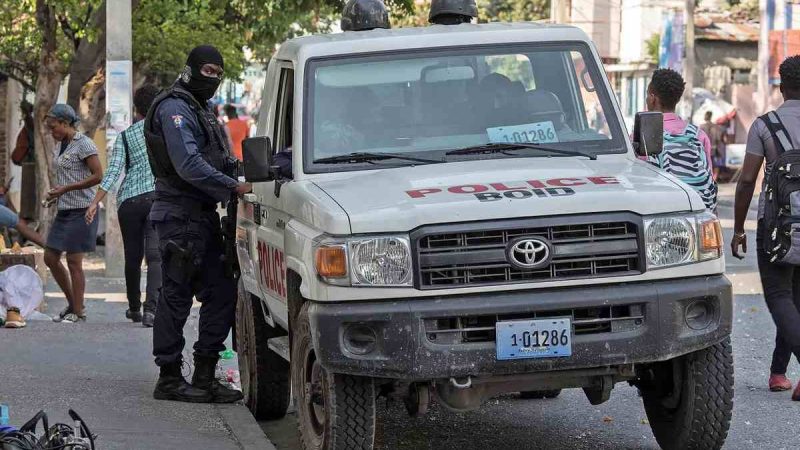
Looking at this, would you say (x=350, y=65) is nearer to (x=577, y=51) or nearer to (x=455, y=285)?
(x=577, y=51)

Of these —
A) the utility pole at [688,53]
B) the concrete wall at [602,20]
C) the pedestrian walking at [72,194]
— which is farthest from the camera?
the concrete wall at [602,20]

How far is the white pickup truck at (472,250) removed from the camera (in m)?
5.71

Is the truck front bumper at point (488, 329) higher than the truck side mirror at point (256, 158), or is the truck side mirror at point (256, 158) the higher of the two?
the truck side mirror at point (256, 158)

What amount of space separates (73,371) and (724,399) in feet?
14.2

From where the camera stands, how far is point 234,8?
2200cm

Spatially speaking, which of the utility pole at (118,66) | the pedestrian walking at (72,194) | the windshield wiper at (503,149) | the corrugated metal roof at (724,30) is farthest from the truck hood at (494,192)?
the corrugated metal roof at (724,30)

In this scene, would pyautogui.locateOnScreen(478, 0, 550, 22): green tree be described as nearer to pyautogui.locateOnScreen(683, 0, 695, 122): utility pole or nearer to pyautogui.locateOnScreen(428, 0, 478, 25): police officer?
pyautogui.locateOnScreen(683, 0, 695, 122): utility pole

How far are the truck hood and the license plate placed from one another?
426mm

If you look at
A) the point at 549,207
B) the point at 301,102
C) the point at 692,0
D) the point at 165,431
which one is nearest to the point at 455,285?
the point at 549,207

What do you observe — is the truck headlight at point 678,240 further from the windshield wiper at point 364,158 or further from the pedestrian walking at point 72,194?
the pedestrian walking at point 72,194

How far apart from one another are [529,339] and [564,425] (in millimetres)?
2120

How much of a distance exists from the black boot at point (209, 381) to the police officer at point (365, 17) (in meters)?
1.97

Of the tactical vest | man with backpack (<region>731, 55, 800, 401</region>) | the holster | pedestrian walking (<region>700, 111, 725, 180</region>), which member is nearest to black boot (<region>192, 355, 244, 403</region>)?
the holster

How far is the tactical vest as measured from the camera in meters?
7.80
